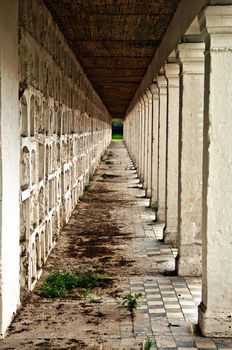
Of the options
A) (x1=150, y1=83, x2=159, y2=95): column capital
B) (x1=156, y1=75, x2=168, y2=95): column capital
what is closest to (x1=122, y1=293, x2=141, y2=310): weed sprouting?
(x1=156, y1=75, x2=168, y2=95): column capital

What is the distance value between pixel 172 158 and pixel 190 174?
2114 millimetres

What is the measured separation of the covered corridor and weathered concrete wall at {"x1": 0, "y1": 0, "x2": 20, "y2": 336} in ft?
0.04

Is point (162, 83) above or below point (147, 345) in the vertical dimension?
above

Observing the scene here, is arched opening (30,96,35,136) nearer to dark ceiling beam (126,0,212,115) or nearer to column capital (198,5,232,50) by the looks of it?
dark ceiling beam (126,0,212,115)

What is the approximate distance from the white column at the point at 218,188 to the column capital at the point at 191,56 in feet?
6.47

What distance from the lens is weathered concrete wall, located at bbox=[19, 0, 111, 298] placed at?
6902mm

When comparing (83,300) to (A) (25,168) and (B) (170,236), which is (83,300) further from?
(B) (170,236)

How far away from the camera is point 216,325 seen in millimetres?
5934

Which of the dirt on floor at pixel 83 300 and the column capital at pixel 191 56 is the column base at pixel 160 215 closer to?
the dirt on floor at pixel 83 300

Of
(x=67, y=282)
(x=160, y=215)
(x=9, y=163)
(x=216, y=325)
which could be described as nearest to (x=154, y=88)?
(x=160, y=215)

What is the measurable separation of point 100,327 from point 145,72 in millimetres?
10933

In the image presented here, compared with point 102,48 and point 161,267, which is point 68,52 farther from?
point 161,267

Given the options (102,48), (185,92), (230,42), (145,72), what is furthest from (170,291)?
(145,72)

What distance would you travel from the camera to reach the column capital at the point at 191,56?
796 cm
